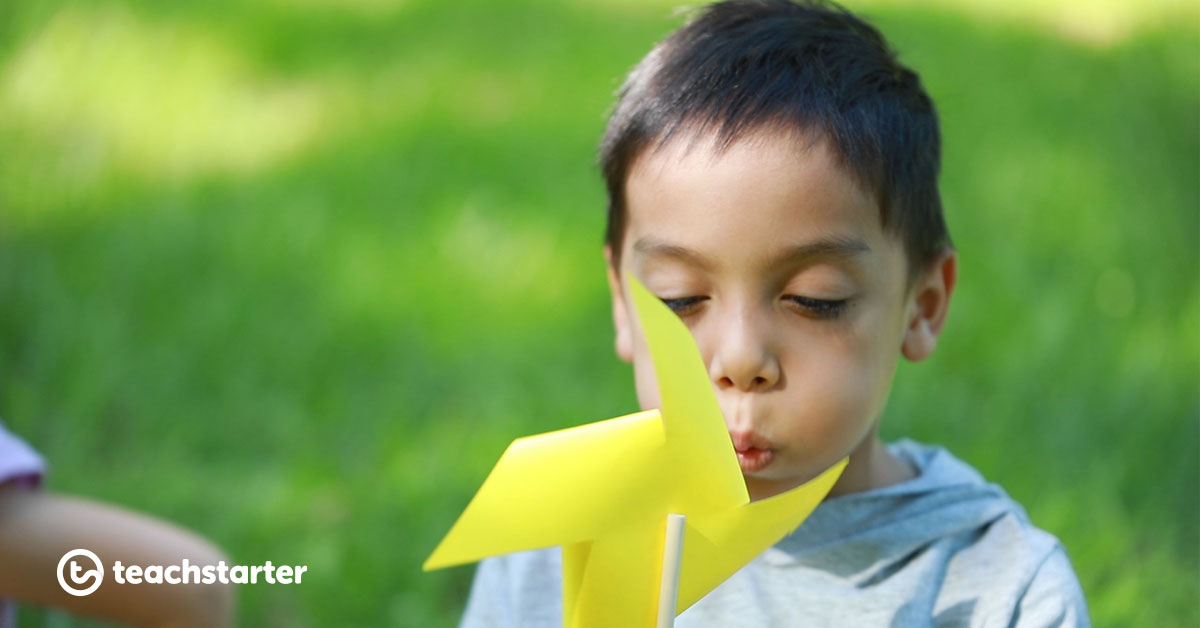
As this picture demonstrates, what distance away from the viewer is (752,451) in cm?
137

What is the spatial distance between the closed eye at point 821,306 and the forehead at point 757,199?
0.06 metres

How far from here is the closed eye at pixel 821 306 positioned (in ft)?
4.47

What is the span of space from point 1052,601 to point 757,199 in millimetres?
495

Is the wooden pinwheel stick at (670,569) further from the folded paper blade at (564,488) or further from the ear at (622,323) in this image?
the ear at (622,323)

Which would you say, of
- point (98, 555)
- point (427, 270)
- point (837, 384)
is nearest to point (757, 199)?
point (837, 384)

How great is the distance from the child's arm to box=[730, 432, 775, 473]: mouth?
611 millimetres

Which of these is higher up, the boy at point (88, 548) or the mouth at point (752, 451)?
the boy at point (88, 548)

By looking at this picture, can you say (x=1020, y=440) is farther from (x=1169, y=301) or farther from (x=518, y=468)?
(x=518, y=468)

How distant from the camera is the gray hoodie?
1.44 meters

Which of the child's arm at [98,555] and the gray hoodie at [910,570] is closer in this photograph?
the gray hoodie at [910,570]

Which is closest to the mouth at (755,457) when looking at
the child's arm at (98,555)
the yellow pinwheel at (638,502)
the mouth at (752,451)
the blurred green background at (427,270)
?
the mouth at (752,451)

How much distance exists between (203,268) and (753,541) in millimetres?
2099

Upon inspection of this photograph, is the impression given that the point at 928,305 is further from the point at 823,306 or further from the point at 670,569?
the point at 670,569

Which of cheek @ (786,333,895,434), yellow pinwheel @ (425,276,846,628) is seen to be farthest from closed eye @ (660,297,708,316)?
yellow pinwheel @ (425,276,846,628)
